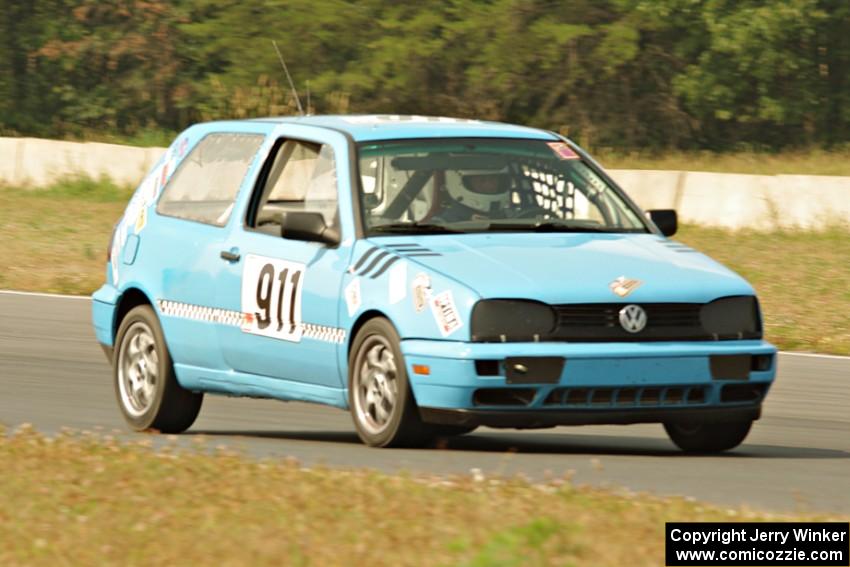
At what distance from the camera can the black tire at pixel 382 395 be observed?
336 inches

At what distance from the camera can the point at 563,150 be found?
9984mm

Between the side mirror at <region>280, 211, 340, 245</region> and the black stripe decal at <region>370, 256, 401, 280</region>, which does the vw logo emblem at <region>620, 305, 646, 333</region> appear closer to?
the black stripe decal at <region>370, 256, 401, 280</region>

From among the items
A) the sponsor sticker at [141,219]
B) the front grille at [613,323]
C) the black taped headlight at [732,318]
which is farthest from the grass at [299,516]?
the sponsor sticker at [141,219]

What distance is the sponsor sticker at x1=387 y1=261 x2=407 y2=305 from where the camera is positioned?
8.58 m

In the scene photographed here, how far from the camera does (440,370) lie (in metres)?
8.35

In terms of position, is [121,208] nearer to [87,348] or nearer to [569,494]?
[87,348]

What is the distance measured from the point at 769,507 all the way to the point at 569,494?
0.86 m

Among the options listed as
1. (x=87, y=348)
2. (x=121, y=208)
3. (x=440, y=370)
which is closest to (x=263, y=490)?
(x=440, y=370)

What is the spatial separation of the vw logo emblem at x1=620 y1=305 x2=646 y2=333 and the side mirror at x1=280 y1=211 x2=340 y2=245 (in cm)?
150

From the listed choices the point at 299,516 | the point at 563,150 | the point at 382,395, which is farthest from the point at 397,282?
the point at 299,516

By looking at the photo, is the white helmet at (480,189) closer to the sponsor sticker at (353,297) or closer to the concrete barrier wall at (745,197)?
the sponsor sticker at (353,297)

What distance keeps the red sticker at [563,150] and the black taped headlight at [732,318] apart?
149 centimetres

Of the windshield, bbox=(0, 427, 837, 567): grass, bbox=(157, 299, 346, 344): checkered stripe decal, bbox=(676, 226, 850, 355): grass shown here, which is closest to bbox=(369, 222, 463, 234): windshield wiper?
the windshield

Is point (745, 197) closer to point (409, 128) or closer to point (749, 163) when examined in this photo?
point (749, 163)
